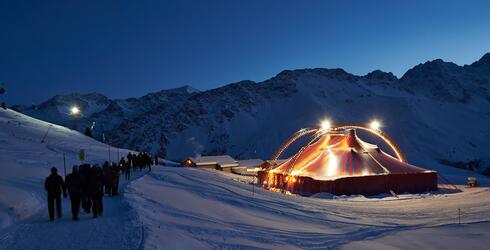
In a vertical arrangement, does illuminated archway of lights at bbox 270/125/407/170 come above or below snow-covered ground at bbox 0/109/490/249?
above

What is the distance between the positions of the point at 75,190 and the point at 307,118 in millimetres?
132459

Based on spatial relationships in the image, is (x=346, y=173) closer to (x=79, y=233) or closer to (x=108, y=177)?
(x=108, y=177)

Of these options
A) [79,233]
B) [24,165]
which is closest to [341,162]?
[24,165]

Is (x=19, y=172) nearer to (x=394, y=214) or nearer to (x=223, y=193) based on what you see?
(x=223, y=193)

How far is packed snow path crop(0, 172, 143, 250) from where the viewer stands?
755 cm

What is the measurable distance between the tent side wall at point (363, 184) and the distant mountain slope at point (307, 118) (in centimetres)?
7272

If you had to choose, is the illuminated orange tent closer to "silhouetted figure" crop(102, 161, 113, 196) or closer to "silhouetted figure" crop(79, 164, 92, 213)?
"silhouetted figure" crop(102, 161, 113, 196)

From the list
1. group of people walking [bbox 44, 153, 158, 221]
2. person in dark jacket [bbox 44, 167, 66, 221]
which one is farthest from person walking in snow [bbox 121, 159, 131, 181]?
person in dark jacket [bbox 44, 167, 66, 221]

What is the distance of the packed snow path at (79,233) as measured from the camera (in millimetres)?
7554

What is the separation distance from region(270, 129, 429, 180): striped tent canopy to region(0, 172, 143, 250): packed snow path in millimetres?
22736

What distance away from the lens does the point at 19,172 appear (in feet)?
56.9

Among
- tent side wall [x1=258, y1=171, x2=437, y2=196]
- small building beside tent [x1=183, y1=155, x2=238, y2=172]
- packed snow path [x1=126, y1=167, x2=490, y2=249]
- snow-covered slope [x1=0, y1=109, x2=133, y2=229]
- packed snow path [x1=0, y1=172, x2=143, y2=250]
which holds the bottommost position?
small building beside tent [x1=183, y1=155, x2=238, y2=172]

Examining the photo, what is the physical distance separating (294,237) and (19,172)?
12833mm

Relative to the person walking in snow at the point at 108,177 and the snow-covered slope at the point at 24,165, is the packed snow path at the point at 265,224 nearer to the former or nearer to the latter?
the person walking in snow at the point at 108,177
